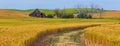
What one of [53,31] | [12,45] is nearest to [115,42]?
[12,45]

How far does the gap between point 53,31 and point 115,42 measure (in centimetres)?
3303

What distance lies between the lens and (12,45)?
2475 cm

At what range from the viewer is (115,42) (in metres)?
23.4

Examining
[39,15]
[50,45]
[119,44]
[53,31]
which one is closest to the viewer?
[119,44]

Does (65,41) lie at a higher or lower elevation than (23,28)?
higher

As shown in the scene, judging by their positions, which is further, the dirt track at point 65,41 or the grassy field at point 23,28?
the dirt track at point 65,41

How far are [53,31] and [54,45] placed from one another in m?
22.3

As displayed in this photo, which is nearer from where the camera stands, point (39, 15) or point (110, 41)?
point (110, 41)

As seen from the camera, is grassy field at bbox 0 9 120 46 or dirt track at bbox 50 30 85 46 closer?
grassy field at bbox 0 9 120 46

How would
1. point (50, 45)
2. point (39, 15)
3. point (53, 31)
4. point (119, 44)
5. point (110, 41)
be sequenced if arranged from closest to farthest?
point (119, 44)
point (110, 41)
point (50, 45)
point (53, 31)
point (39, 15)

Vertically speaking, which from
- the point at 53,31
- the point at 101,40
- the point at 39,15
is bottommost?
the point at 39,15

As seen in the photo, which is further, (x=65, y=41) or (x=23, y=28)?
(x=23, y=28)

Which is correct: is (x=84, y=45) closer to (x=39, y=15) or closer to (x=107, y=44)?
(x=107, y=44)

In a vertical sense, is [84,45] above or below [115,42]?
below
